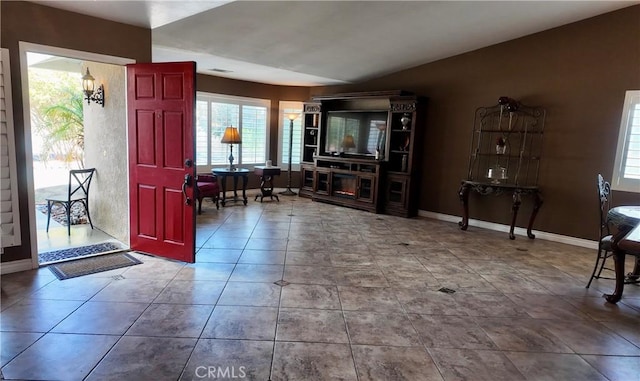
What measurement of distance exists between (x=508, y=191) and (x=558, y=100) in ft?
4.78

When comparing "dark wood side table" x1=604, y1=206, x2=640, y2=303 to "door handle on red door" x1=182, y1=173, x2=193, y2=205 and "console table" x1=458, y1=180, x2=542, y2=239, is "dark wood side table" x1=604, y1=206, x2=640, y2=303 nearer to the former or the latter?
"console table" x1=458, y1=180, x2=542, y2=239

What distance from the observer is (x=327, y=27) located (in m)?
4.48

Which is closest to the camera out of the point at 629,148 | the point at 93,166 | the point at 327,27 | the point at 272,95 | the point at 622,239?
the point at 622,239

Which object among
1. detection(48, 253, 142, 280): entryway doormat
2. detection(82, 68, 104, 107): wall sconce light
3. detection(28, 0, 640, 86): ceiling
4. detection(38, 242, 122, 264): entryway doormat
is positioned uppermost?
detection(28, 0, 640, 86): ceiling

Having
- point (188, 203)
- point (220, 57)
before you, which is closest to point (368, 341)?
point (188, 203)

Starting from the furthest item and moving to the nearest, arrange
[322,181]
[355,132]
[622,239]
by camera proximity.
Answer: [322,181] < [355,132] < [622,239]

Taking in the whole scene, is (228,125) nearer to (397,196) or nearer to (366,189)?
(366,189)

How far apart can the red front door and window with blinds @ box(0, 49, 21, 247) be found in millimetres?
1011

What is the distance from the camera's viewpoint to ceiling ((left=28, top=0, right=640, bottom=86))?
369 centimetres

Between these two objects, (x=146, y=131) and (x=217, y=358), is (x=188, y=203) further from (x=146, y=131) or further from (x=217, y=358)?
(x=217, y=358)

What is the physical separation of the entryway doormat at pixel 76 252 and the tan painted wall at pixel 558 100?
5.17 m

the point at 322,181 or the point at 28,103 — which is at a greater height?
the point at 28,103

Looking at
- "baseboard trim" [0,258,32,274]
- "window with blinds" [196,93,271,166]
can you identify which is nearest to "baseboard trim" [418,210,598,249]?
"window with blinds" [196,93,271,166]

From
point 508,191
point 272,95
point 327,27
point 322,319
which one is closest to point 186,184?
point 322,319
